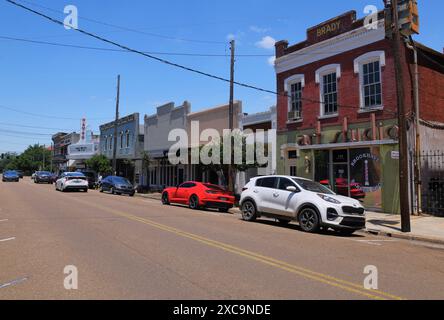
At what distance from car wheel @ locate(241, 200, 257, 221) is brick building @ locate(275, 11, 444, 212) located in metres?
6.03

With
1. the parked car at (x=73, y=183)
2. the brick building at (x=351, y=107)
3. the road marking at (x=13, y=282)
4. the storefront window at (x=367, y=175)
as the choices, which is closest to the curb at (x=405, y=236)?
the brick building at (x=351, y=107)

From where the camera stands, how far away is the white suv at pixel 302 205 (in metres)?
11.7

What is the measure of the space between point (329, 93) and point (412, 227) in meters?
8.42

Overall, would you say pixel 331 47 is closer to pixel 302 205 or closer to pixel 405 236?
pixel 302 205

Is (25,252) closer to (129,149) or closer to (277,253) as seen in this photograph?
(277,253)

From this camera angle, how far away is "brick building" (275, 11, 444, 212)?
17109 mm

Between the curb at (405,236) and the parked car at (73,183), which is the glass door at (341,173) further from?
the parked car at (73,183)

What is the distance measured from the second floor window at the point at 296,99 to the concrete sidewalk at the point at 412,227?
687 cm

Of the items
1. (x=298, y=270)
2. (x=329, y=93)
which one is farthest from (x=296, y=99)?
(x=298, y=270)

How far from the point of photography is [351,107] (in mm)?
18500

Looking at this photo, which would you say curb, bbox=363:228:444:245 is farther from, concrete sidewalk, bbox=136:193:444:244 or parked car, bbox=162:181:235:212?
parked car, bbox=162:181:235:212

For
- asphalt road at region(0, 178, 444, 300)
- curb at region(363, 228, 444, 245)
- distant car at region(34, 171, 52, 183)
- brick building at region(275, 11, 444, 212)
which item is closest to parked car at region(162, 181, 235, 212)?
brick building at region(275, 11, 444, 212)
